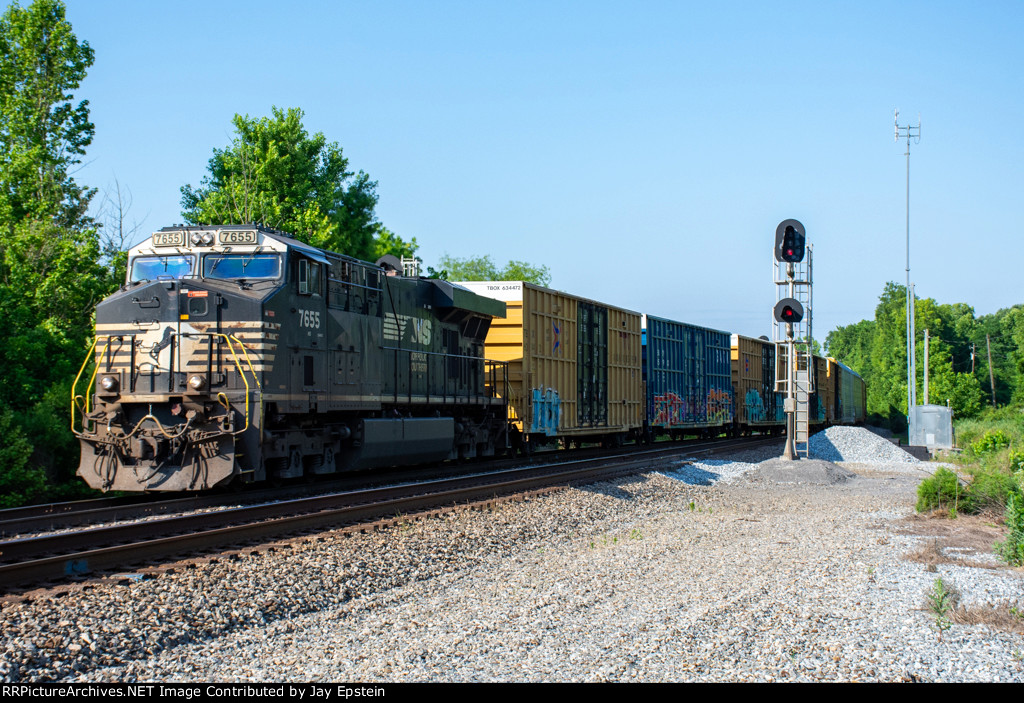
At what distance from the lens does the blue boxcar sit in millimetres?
25594

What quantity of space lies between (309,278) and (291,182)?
2611 centimetres

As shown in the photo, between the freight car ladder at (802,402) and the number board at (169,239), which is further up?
the number board at (169,239)

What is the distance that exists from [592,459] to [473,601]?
12897 millimetres

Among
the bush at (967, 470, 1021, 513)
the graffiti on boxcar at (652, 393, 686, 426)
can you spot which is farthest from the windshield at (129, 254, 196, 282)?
the graffiti on boxcar at (652, 393, 686, 426)

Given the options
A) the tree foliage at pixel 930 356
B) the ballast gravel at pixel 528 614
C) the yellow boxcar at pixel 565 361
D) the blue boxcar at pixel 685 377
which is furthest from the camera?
the tree foliage at pixel 930 356

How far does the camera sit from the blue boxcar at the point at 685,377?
25594 millimetres

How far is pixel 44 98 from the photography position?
68.1ft

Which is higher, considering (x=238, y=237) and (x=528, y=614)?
(x=238, y=237)

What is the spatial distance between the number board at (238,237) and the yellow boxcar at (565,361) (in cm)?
730

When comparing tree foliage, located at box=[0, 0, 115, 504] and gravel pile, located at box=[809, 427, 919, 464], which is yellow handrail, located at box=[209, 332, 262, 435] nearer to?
tree foliage, located at box=[0, 0, 115, 504]

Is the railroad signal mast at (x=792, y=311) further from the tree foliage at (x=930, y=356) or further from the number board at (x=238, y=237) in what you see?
the tree foliage at (x=930, y=356)

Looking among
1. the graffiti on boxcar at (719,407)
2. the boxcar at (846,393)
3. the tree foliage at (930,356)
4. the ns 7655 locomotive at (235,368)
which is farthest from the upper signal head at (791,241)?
the tree foliage at (930,356)

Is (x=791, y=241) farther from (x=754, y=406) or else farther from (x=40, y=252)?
(x=40, y=252)

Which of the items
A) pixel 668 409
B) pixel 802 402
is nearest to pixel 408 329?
pixel 802 402
